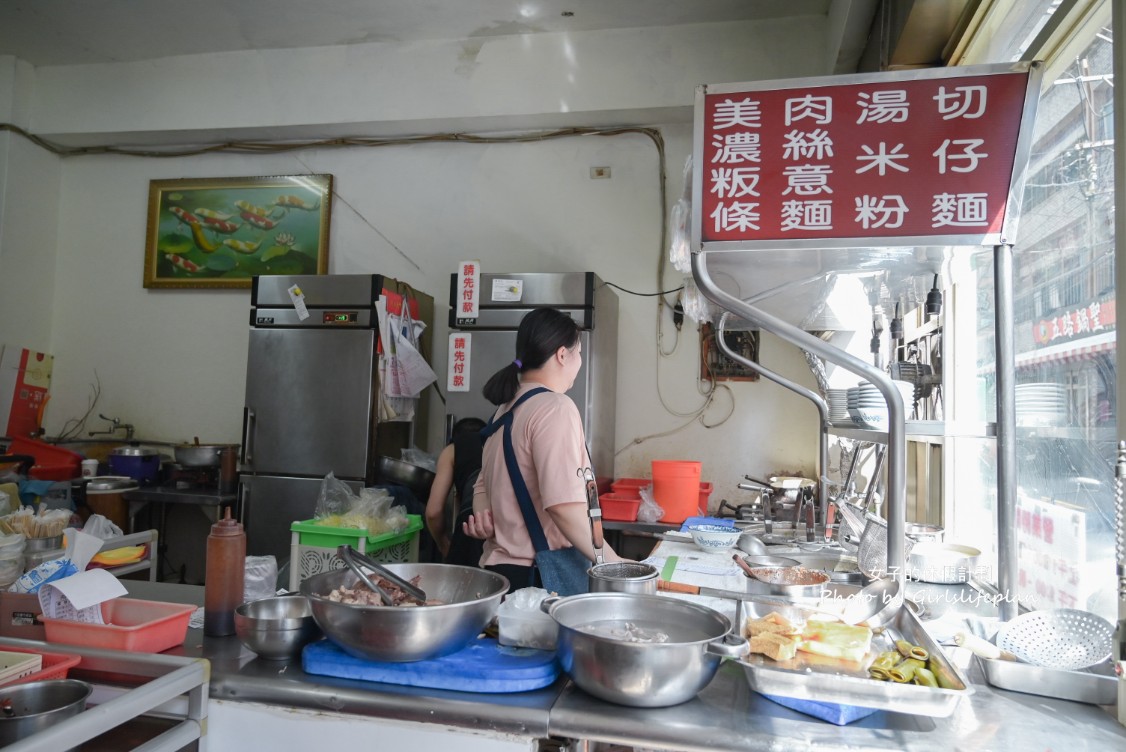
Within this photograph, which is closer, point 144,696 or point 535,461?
point 144,696

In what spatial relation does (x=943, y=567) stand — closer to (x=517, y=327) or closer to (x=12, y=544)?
(x=517, y=327)

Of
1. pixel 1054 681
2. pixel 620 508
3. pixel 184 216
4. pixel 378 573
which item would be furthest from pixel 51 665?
pixel 184 216

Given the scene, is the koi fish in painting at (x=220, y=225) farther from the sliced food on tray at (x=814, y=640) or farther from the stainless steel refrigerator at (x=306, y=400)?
the sliced food on tray at (x=814, y=640)

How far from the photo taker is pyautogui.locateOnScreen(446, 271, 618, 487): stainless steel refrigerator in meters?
3.93

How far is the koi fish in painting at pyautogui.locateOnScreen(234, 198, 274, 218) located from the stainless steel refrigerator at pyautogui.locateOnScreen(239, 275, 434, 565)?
3.32 feet

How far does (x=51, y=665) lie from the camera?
137 cm

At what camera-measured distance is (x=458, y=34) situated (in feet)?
15.2

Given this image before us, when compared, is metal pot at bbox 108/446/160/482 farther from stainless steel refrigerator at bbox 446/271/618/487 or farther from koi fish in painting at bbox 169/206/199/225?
stainless steel refrigerator at bbox 446/271/618/487

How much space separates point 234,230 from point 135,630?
167 inches

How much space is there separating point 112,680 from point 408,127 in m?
4.16

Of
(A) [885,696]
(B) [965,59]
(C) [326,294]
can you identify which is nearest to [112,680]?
(A) [885,696]

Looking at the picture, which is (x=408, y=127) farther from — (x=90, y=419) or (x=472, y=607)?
(x=472, y=607)

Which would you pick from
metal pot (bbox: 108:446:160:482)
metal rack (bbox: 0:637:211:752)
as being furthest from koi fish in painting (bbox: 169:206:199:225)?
metal rack (bbox: 0:637:211:752)

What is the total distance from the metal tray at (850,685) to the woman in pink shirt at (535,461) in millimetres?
859
